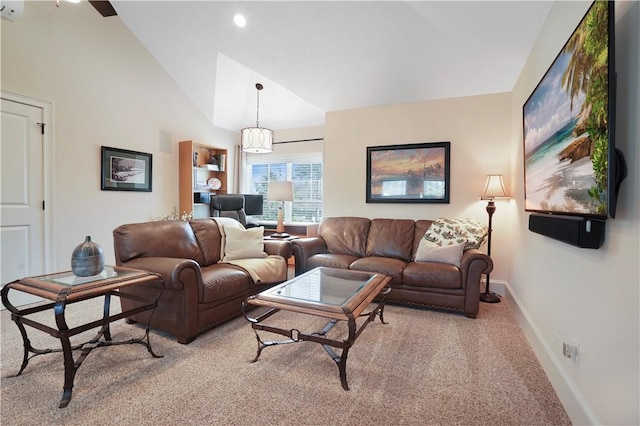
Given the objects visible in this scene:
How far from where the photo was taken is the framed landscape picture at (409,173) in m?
3.81

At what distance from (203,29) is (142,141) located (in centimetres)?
168

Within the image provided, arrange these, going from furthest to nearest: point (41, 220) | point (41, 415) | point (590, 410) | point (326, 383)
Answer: point (41, 220) → point (326, 383) → point (41, 415) → point (590, 410)

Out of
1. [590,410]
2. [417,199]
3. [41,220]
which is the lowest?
[590,410]

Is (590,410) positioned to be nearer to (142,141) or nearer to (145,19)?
(142,141)

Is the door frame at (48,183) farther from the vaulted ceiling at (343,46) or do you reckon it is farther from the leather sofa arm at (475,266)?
the leather sofa arm at (475,266)

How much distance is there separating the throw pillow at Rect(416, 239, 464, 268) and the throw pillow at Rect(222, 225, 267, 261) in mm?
1674

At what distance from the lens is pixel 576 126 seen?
1.46 m

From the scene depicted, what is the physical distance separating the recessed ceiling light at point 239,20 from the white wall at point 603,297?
2.76 meters

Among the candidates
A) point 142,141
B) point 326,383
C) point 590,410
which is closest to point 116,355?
point 326,383

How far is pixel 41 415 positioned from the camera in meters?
1.50

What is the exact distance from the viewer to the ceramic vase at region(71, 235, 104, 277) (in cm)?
186

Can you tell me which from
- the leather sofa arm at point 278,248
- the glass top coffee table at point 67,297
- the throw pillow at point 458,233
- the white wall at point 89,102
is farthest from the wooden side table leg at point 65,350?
the throw pillow at point 458,233

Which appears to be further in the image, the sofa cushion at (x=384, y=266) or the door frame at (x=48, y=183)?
the door frame at (x=48, y=183)

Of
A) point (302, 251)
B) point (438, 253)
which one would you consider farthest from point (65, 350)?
point (438, 253)
